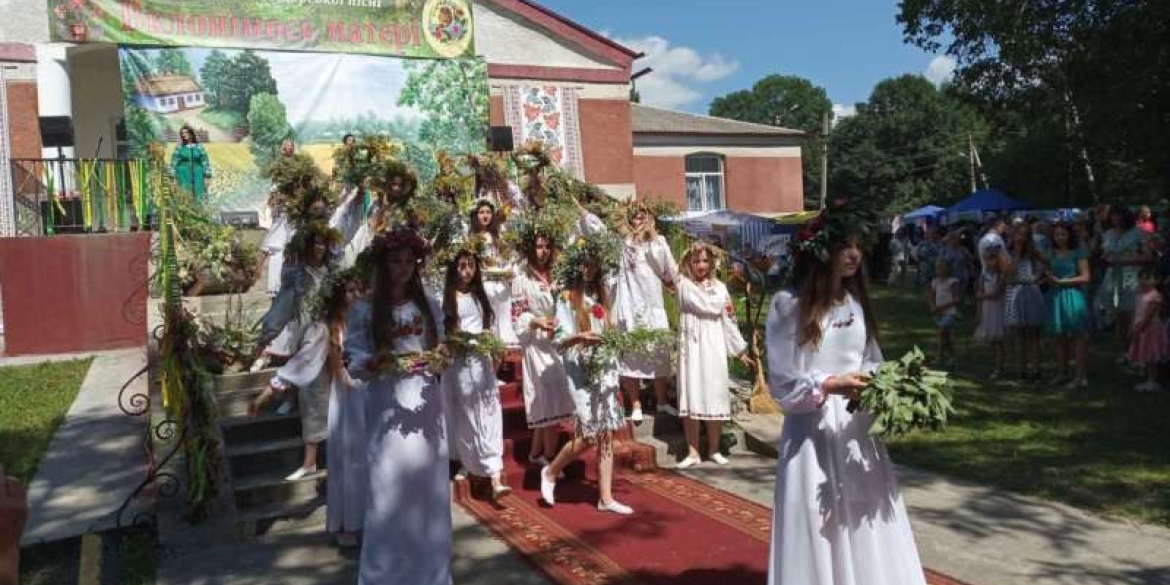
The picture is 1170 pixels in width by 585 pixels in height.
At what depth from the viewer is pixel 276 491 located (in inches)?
276

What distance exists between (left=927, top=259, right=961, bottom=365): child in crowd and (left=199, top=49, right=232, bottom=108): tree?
13.8 m

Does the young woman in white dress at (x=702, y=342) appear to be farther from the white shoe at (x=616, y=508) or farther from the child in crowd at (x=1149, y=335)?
the child in crowd at (x=1149, y=335)

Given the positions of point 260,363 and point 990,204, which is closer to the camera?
point 260,363

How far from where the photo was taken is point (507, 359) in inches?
348

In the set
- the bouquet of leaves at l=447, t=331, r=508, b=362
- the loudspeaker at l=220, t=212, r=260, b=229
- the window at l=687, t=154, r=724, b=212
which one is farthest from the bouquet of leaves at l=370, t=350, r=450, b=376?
the window at l=687, t=154, r=724, b=212

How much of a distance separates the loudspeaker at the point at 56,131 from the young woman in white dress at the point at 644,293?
1154cm

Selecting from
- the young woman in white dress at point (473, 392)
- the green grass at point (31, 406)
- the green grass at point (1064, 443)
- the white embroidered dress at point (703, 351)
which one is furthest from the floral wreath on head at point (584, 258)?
the green grass at point (31, 406)

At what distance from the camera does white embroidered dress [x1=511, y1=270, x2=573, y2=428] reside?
7348 mm

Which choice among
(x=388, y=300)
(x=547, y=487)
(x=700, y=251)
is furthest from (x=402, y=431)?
(x=700, y=251)

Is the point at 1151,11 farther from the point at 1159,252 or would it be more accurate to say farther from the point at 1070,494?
the point at 1070,494

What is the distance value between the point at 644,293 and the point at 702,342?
1237 millimetres

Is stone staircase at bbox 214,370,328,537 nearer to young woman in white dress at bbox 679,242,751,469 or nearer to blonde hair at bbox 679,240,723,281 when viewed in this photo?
young woman in white dress at bbox 679,242,751,469

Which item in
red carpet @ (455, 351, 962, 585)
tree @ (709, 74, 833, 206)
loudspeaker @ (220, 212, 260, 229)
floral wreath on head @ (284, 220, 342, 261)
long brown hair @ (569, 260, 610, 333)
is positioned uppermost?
tree @ (709, 74, 833, 206)

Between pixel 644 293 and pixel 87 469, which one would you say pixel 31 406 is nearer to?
pixel 87 469
